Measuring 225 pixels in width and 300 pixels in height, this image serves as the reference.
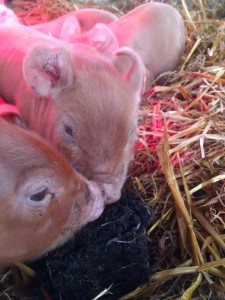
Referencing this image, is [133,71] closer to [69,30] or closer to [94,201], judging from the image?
[94,201]

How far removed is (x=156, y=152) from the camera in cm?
271

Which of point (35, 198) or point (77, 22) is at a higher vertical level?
point (35, 198)

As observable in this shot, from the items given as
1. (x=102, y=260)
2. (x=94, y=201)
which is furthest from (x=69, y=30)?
(x=102, y=260)

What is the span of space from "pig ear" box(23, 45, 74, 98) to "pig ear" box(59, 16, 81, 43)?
3.12ft

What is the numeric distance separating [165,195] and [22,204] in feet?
2.37

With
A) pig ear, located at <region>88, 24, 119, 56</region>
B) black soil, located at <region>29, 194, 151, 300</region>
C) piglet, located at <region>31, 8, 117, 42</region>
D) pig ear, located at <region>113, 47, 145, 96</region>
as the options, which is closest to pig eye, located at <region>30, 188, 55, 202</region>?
black soil, located at <region>29, 194, 151, 300</region>

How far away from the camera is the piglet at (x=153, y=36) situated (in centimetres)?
337

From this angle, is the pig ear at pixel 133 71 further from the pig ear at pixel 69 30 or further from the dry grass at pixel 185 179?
the pig ear at pixel 69 30

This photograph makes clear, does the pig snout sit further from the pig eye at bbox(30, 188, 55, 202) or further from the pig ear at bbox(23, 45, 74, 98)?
the pig ear at bbox(23, 45, 74, 98)

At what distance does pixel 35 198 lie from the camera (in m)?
2.01

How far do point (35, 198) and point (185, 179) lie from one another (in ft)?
2.43

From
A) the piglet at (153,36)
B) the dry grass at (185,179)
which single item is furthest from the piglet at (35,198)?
the piglet at (153,36)

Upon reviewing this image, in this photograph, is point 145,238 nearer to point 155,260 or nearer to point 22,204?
point 155,260

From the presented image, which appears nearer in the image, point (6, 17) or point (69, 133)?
point (69, 133)
